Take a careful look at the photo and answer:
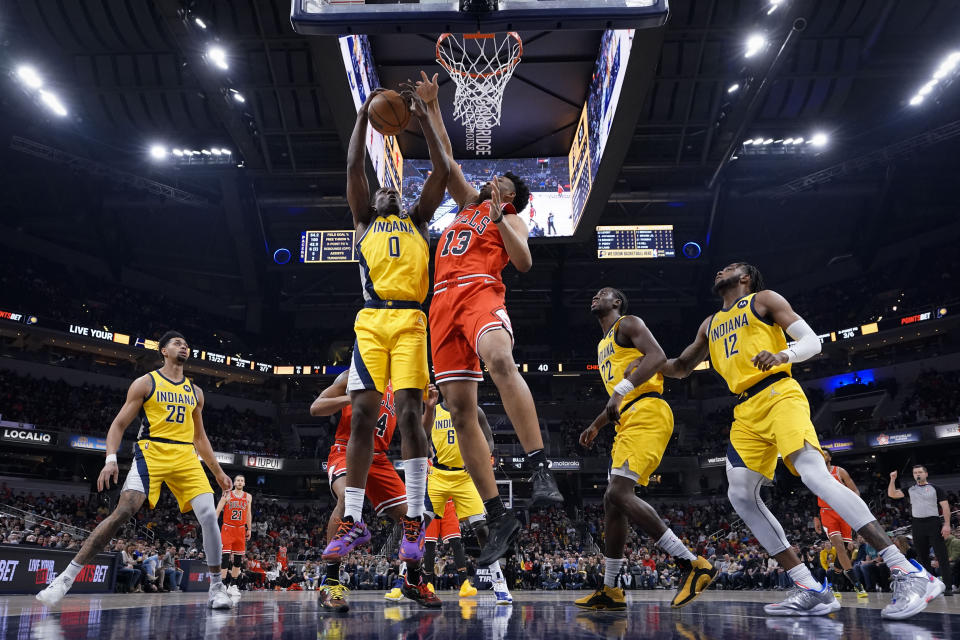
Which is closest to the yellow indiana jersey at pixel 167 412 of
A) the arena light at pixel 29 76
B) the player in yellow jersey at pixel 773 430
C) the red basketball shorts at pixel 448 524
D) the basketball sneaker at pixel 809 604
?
the red basketball shorts at pixel 448 524

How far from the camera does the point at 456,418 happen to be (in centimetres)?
368

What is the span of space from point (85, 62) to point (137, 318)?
13.3m

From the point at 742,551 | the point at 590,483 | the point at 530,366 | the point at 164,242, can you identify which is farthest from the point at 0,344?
the point at 742,551

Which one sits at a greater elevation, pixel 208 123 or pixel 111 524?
pixel 208 123

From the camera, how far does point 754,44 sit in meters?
14.3

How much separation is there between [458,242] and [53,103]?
1985cm

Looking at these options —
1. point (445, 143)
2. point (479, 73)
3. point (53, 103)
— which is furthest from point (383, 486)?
point (53, 103)

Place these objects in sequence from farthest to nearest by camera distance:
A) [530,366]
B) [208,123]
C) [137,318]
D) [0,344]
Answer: [530,366], [137,318], [0,344], [208,123]

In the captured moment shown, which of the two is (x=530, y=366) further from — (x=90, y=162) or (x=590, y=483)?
(x=90, y=162)

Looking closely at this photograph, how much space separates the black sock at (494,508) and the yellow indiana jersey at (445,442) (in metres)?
3.74

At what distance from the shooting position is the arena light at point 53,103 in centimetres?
1808

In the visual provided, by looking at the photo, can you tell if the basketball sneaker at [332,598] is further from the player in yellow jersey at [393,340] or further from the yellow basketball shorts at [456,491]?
the yellow basketball shorts at [456,491]

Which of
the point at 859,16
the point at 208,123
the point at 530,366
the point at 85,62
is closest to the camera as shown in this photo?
the point at 859,16

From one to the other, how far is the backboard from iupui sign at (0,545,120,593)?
7131 mm
